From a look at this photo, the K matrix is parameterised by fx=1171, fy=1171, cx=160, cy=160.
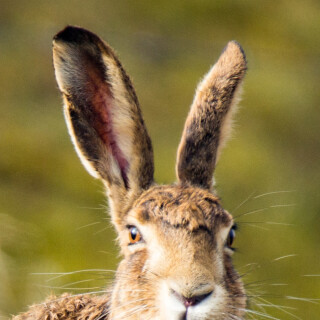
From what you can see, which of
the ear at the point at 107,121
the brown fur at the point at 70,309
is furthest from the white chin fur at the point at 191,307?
the ear at the point at 107,121

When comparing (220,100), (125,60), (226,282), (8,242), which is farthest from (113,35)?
(226,282)

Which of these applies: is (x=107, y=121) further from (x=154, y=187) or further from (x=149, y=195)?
(x=149, y=195)

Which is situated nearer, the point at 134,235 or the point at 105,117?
the point at 134,235

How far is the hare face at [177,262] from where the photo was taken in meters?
6.27

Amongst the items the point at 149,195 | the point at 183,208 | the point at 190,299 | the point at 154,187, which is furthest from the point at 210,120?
the point at 190,299

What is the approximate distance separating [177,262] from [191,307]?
340 millimetres

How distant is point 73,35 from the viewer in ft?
23.2

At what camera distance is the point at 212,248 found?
21.9 feet

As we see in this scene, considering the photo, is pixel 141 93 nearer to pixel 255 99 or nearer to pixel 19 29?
pixel 255 99

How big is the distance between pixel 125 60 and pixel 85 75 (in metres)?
8.88

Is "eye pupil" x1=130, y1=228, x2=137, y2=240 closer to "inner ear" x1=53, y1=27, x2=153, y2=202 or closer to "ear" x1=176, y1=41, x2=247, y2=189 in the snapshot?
"inner ear" x1=53, y1=27, x2=153, y2=202

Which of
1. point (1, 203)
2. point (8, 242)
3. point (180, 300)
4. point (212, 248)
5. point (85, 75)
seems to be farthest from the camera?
point (1, 203)

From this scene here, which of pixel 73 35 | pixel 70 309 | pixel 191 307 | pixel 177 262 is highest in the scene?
pixel 73 35

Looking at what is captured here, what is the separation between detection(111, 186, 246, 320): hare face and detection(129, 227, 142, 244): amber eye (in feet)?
0.05
